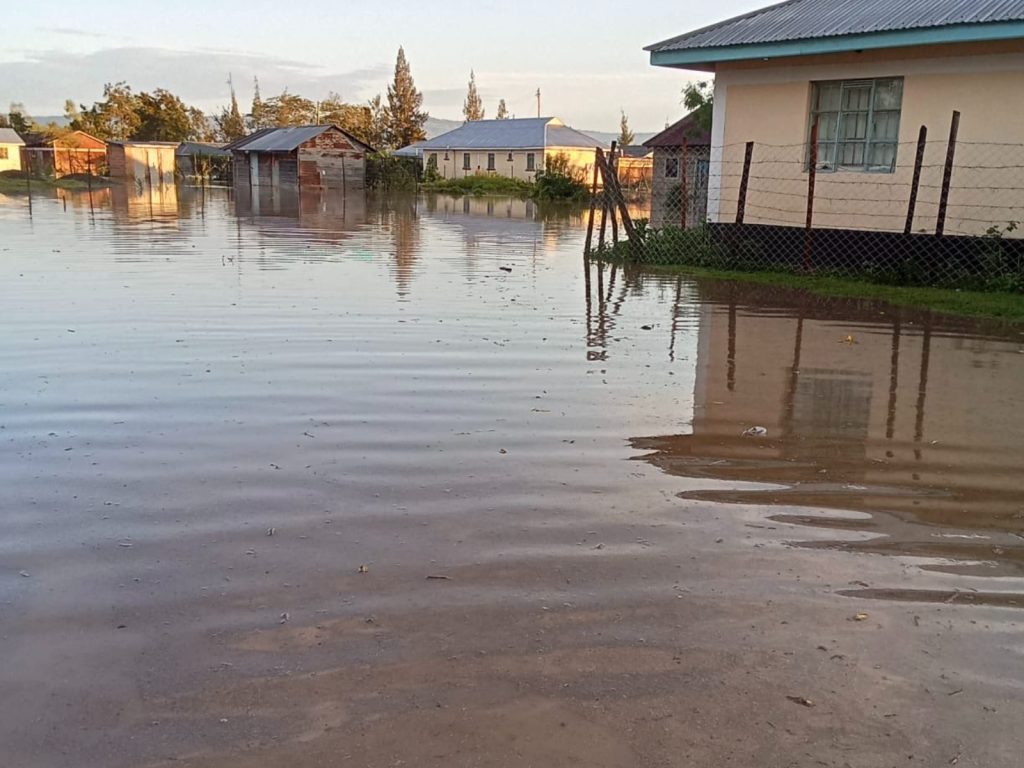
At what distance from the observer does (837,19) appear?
15.6 metres

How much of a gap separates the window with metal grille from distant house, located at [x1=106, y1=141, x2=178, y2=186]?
2543 inches

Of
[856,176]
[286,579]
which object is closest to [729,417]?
[286,579]

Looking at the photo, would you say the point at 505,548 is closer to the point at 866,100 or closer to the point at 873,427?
the point at 873,427

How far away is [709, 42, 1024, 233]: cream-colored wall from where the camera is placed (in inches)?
545

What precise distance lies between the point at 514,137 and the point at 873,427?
69.8 meters

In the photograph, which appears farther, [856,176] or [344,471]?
[856,176]

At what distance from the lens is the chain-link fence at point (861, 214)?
1382cm

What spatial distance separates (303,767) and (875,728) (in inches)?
73.0

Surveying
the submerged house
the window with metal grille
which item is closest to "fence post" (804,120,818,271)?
the window with metal grille

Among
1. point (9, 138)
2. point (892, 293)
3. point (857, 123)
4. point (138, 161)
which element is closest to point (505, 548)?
point (892, 293)

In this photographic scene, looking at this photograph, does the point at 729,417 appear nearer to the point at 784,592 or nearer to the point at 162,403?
the point at 784,592

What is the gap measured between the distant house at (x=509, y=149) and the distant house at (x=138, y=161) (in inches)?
824

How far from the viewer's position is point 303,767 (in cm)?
287

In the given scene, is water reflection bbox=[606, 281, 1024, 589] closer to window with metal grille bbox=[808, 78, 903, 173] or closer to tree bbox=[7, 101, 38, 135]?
window with metal grille bbox=[808, 78, 903, 173]
